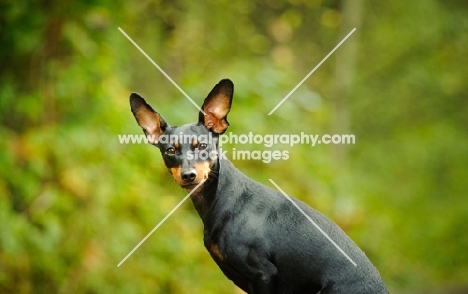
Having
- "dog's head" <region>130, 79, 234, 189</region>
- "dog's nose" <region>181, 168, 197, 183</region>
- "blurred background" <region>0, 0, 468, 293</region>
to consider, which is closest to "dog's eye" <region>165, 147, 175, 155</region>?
"dog's head" <region>130, 79, 234, 189</region>

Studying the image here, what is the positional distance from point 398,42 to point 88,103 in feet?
36.4

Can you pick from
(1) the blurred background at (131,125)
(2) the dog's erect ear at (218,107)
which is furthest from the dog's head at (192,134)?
(1) the blurred background at (131,125)

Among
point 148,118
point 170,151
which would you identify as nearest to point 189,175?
point 170,151

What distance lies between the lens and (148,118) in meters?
2.44

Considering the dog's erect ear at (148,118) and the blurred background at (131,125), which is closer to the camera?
the dog's erect ear at (148,118)

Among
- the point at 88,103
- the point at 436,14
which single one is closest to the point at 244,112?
the point at 88,103

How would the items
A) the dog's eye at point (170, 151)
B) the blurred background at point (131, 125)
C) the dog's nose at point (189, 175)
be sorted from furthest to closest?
the blurred background at point (131, 125) → the dog's eye at point (170, 151) → the dog's nose at point (189, 175)

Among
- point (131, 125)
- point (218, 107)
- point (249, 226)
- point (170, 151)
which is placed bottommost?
point (131, 125)

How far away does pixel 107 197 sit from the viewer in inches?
254

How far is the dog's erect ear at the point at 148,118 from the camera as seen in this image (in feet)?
7.88

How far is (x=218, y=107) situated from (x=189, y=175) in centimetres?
29

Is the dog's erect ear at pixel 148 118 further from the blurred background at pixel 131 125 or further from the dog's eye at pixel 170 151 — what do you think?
the blurred background at pixel 131 125

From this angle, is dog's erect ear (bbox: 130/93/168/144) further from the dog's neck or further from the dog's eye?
the dog's neck

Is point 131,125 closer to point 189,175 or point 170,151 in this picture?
point 170,151
